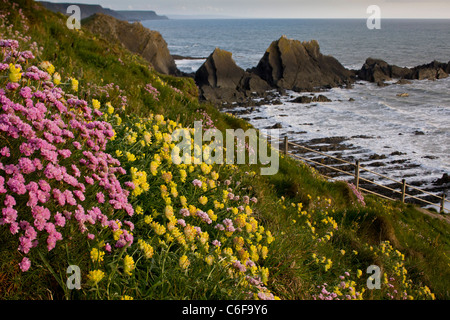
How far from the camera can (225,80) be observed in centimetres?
5453

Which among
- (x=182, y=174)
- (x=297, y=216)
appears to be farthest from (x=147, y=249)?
(x=297, y=216)

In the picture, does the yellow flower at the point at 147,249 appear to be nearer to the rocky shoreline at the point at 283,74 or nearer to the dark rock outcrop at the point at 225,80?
A: the rocky shoreline at the point at 283,74

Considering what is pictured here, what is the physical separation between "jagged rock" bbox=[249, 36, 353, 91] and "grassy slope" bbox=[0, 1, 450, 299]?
161ft

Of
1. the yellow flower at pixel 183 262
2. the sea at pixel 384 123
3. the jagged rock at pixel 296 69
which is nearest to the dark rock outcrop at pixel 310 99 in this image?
the sea at pixel 384 123

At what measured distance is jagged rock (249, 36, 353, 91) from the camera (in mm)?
58594

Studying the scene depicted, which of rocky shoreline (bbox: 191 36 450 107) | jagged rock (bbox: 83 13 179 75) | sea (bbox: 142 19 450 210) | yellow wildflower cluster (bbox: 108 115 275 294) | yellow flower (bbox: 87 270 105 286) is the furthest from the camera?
rocky shoreline (bbox: 191 36 450 107)

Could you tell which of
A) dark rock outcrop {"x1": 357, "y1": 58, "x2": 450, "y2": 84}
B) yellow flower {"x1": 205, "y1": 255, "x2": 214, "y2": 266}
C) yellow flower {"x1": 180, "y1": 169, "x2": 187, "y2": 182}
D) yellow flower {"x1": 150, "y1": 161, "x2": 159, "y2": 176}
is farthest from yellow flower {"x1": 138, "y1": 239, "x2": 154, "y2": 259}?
dark rock outcrop {"x1": 357, "y1": 58, "x2": 450, "y2": 84}

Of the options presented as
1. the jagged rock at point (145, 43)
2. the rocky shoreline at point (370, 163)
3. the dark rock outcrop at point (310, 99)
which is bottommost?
the rocky shoreline at point (370, 163)

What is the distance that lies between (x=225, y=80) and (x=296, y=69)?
533 inches

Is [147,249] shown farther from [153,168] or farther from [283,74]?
[283,74]

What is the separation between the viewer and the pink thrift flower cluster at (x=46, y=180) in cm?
211

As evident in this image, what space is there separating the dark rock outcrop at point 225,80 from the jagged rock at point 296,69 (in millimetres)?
3579

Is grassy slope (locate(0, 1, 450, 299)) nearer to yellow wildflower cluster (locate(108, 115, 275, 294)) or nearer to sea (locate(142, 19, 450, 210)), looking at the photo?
yellow wildflower cluster (locate(108, 115, 275, 294))
